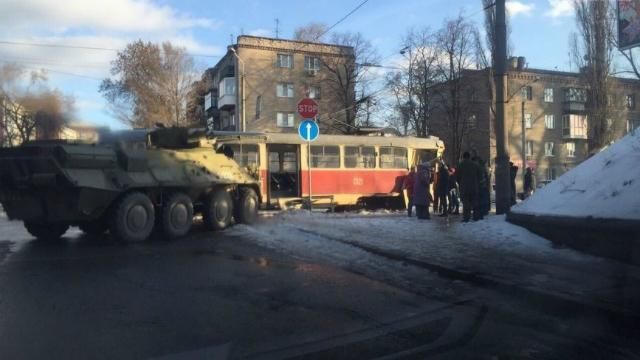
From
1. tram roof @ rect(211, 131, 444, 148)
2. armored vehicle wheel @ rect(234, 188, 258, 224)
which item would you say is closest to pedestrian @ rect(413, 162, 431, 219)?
armored vehicle wheel @ rect(234, 188, 258, 224)

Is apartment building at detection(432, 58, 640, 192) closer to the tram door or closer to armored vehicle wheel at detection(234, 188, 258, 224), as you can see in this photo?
the tram door

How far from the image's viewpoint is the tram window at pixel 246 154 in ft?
66.4

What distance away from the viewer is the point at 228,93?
58.9m

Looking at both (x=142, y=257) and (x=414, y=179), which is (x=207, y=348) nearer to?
(x=142, y=257)

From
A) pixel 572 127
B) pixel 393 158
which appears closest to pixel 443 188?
pixel 393 158

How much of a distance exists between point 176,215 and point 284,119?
4604 cm

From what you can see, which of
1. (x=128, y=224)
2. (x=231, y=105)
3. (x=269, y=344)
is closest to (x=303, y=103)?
(x=128, y=224)

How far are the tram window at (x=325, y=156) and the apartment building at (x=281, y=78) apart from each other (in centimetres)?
3358

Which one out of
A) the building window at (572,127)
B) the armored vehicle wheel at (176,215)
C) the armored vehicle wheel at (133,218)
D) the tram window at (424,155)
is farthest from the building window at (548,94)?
the armored vehicle wheel at (133,218)

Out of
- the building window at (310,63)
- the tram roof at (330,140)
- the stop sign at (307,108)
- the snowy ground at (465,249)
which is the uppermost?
the building window at (310,63)

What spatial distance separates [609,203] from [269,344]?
6876 mm

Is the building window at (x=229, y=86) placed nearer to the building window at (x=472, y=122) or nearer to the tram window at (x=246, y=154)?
the building window at (x=472, y=122)

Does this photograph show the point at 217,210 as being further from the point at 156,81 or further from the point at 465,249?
the point at 156,81

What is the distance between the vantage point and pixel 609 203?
10.1m
